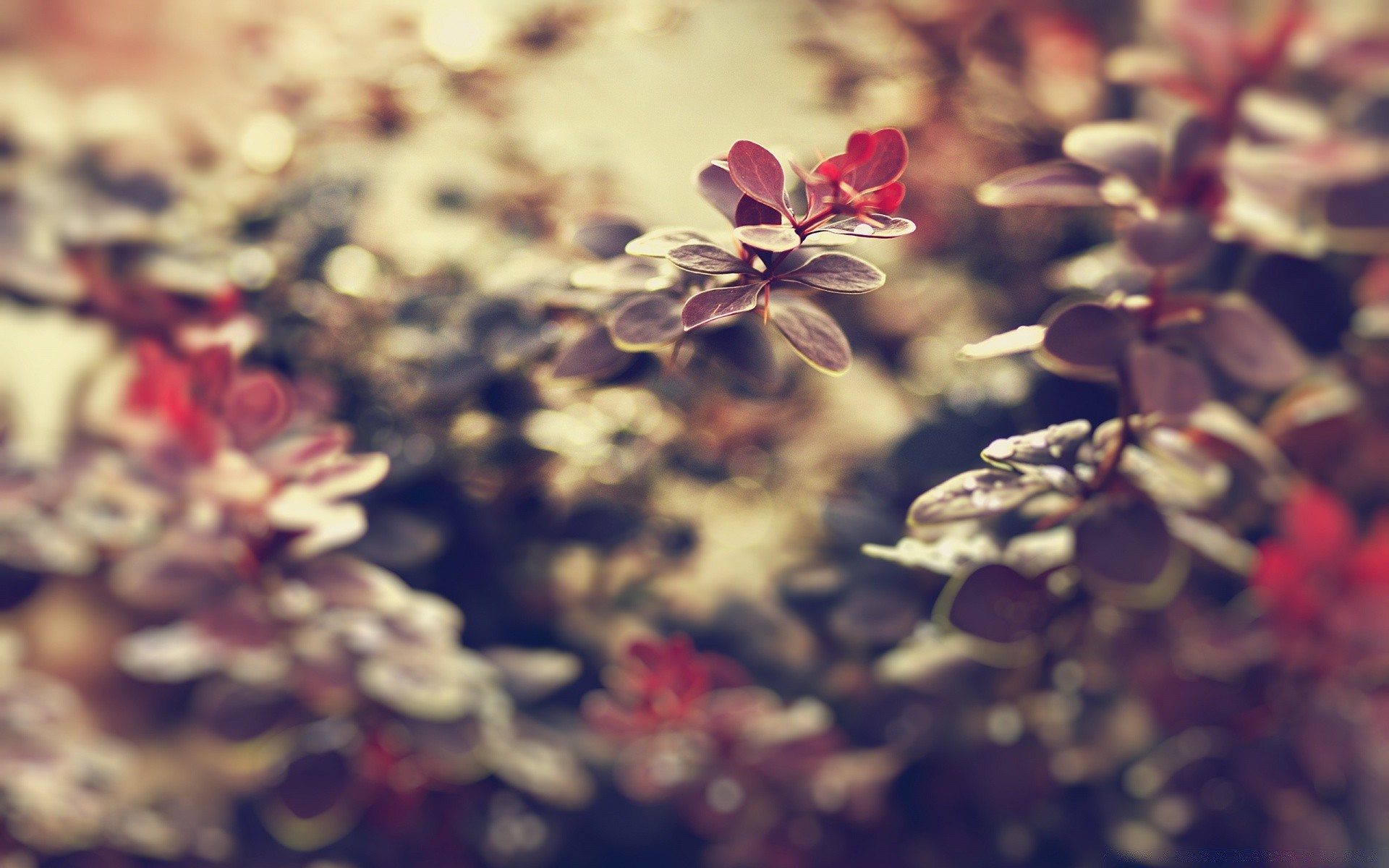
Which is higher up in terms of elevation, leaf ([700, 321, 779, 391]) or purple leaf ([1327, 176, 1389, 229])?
purple leaf ([1327, 176, 1389, 229])

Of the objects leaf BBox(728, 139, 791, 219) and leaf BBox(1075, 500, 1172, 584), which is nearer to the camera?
leaf BBox(728, 139, 791, 219)

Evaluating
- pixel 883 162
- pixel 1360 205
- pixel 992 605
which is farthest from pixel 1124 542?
pixel 1360 205

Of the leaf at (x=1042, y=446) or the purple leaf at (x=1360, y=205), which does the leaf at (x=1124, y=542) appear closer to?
the leaf at (x=1042, y=446)

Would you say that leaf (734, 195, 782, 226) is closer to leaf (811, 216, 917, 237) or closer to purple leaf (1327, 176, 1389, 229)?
leaf (811, 216, 917, 237)

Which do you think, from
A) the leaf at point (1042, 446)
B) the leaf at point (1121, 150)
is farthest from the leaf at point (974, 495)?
the leaf at point (1121, 150)

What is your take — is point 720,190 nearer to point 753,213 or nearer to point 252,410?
point 753,213

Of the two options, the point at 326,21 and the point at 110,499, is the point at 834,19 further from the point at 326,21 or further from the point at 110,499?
the point at 110,499

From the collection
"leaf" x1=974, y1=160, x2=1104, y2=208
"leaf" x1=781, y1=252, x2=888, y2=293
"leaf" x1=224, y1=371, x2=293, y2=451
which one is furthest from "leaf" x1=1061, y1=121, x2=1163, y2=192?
"leaf" x1=224, y1=371, x2=293, y2=451
